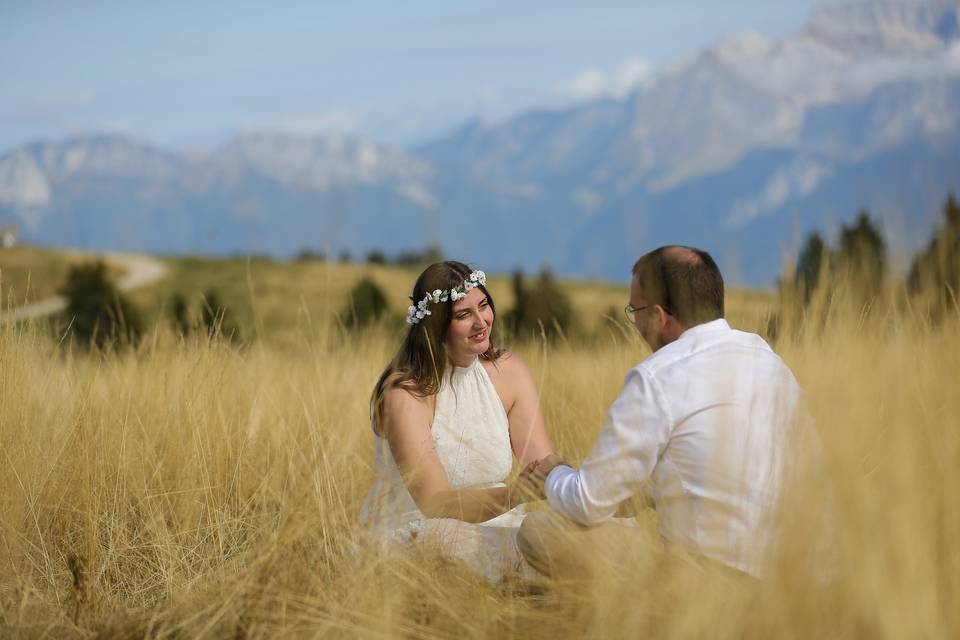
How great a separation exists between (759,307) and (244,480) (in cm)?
268

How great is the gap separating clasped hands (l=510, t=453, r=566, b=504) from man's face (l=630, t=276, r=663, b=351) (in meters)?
0.52

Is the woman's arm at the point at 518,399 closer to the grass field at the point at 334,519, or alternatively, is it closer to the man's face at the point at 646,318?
the grass field at the point at 334,519

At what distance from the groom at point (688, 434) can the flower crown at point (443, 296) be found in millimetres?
1100

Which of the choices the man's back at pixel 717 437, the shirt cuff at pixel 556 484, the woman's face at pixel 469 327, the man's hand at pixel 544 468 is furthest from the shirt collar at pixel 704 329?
the woman's face at pixel 469 327

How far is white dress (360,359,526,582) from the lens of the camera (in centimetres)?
365

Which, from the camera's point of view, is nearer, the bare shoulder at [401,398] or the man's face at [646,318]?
the man's face at [646,318]

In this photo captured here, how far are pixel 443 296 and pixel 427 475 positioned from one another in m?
0.68

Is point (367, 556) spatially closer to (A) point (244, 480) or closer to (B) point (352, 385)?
(A) point (244, 480)

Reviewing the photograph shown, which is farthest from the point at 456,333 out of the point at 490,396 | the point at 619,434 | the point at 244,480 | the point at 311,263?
the point at 311,263

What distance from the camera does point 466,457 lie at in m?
4.05

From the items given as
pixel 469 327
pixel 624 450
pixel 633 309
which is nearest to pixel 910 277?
pixel 469 327

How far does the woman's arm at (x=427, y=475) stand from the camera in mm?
3484

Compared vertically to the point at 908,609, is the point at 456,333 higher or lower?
higher

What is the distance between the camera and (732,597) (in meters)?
2.24
